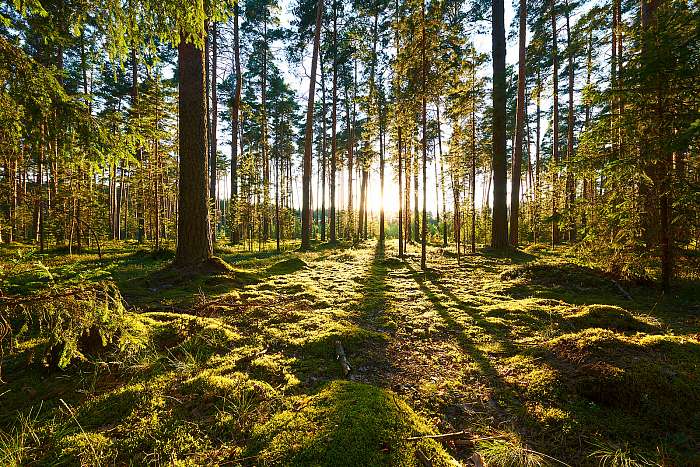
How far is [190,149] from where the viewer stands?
7.34m

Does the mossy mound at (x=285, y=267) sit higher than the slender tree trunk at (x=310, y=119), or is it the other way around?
the slender tree trunk at (x=310, y=119)

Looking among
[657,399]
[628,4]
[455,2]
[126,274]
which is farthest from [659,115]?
[455,2]

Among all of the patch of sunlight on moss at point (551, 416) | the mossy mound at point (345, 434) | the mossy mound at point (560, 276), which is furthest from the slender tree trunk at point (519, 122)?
the mossy mound at point (345, 434)

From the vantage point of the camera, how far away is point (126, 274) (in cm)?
816

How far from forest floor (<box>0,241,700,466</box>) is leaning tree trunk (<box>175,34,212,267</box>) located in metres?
2.33

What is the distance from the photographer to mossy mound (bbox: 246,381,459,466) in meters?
1.90

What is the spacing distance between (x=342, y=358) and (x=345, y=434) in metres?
1.45

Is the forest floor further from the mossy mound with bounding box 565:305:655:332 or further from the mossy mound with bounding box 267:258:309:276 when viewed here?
the mossy mound with bounding box 267:258:309:276

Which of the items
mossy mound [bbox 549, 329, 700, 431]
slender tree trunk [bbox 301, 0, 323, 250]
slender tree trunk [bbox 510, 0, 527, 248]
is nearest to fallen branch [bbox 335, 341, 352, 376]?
mossy mound [bbox 549, 329, 700, 431]

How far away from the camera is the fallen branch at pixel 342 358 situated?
327 centimetres

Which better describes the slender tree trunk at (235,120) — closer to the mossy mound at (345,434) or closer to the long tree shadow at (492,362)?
the long tree shadow at (492,362)

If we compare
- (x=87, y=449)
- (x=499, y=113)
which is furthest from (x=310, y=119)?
(x=87, y=449)

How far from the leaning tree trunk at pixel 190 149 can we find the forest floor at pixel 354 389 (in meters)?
2.33

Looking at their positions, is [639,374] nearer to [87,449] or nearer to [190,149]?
[87,449]
